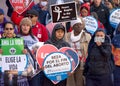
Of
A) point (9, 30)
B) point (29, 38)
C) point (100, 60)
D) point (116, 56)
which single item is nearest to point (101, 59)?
point (100, 60)

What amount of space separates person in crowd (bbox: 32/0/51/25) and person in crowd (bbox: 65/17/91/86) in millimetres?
1411

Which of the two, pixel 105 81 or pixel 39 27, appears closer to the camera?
pixel 105 81

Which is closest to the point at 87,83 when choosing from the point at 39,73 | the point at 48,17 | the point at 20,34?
the point at 39,73

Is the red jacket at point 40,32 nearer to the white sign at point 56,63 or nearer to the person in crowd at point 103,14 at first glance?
the white sign at point 56,63

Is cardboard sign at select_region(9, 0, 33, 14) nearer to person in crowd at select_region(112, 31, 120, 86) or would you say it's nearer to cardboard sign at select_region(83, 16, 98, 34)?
cardboard sign at select_region(83, 16, 98, 34)

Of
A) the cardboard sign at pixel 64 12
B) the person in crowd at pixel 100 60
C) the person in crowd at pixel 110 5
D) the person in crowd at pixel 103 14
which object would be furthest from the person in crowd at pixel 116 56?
the person in crowd at pixel 110 5

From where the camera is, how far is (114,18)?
11625 millimetres

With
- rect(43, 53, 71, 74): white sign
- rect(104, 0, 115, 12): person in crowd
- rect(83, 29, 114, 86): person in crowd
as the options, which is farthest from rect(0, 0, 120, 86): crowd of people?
rect(104, 0, 115, 12): person in crowd

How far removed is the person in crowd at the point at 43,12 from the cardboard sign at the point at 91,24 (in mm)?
899

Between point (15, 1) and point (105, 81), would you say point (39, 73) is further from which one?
point (15, 1)

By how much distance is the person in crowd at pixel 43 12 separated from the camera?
10782 millimetres

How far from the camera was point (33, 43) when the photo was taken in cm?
857

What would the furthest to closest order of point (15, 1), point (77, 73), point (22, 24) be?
point (15, 1) → point (77, 73) → point (22, 24)

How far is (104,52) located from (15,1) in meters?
2.70
